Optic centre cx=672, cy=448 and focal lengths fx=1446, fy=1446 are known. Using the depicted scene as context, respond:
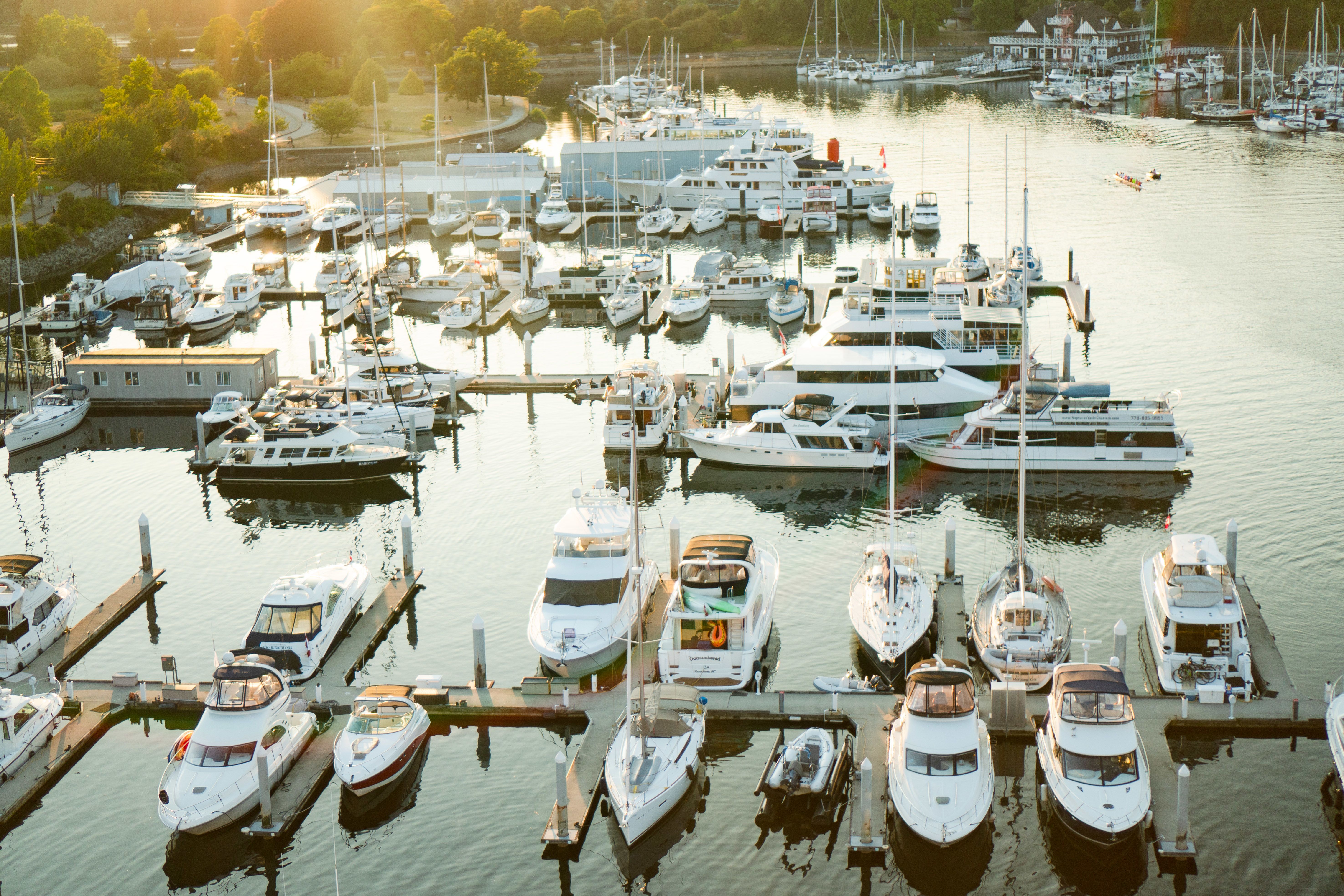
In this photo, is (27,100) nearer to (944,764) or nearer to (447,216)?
(447,216)

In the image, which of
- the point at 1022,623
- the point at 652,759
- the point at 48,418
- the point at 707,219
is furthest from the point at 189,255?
the point at 652,759

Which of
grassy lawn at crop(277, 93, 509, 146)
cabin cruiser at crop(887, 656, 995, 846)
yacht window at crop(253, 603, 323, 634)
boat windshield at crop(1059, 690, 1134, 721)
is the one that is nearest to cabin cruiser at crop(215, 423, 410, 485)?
yacht window at crop(253, 603, 323, 634)

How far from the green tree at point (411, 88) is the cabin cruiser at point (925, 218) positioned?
80.0m

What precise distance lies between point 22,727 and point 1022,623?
23.5 meters

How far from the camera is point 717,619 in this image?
35.3 metres

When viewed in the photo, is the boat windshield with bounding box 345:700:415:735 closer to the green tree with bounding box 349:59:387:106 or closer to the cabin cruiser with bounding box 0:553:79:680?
the cabin cruiser with bounding box 0:553:79:680

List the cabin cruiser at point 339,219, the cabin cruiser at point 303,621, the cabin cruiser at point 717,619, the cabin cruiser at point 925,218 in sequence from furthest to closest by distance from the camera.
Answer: the cabin cruiser at point 339,219, the cabin cruiser at point 925,218, the cabin cruiser at point 303,621, the cabin cruiser at point 717,619

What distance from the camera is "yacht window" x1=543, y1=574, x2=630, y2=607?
37.6 meters

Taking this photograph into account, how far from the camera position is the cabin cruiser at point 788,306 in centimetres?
7200

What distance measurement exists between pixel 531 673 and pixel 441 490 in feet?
51.6

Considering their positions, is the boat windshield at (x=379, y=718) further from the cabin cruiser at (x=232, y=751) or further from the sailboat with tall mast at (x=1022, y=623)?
the sailboat with tall mast at (x=1022, y=623)

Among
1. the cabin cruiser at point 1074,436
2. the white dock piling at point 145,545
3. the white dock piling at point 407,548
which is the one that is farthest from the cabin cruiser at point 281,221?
the white dock piling at point 407,548

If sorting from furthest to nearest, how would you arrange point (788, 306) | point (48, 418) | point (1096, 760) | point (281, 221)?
point (281, 221)
point (788, 306)
point (48, 418)
point (1096, 760)

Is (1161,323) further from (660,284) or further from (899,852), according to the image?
(899,852)
